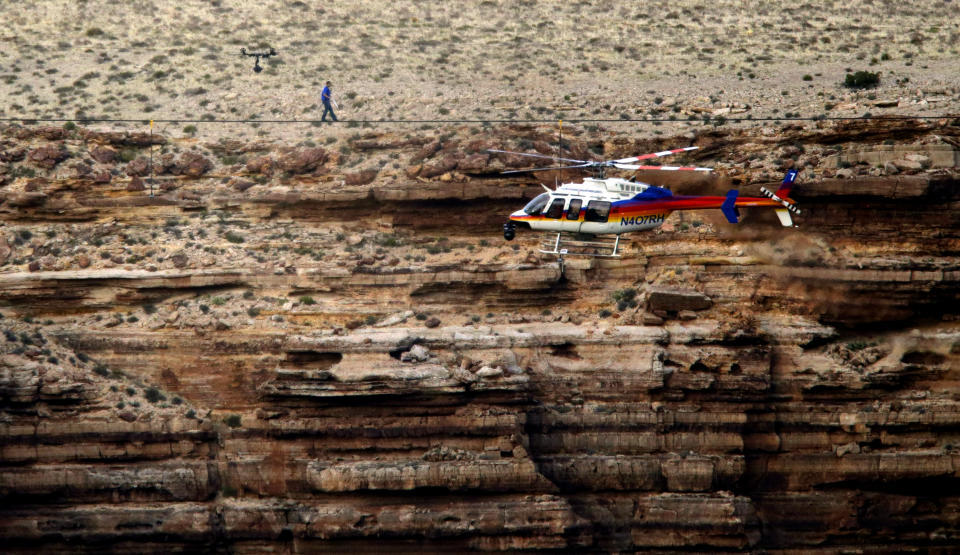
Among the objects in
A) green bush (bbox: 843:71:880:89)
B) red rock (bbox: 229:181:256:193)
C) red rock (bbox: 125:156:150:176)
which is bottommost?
red rock (bbox: 229:181:256:193)

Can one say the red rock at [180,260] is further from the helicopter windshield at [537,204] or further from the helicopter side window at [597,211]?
the helicopter side window at [597,211]

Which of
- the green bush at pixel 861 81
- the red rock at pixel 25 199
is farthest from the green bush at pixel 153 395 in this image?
the green bush at pixel 861 81

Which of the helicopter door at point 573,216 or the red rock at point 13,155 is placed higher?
the helicopter door at point 573,216

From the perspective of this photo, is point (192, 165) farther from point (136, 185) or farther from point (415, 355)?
point (415, 355)

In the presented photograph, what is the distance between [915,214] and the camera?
5388 centimetres

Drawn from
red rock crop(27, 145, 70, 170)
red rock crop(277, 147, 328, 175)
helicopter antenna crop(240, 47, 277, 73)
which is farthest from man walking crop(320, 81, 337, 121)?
red rock crop(27, 145, 70, 170)

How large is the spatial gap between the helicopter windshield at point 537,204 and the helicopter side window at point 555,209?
21 centimetres

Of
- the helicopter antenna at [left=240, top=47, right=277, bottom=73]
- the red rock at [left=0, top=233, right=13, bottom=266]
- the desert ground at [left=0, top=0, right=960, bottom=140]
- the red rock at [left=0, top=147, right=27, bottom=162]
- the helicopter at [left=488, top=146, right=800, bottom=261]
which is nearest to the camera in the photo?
the helicopter at [left=488, top=146, right=800, bottom=261]

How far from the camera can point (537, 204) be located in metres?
51.6

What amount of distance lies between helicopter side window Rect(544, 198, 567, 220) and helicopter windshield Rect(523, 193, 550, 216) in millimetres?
208

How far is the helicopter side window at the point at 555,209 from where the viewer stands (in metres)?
51.4

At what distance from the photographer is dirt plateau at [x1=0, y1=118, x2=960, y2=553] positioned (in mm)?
50438

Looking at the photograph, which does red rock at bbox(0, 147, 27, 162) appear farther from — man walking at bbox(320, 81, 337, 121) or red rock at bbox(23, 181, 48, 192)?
man walking at bbox(320, 81, 337, 121)

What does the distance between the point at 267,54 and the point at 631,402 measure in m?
26.2
